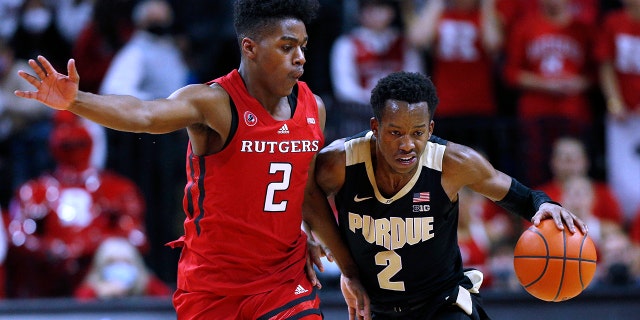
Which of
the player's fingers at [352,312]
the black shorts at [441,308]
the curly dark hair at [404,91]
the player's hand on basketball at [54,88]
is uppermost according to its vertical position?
the player's hand on basketball at [54,88]

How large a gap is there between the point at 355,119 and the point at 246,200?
385 cm

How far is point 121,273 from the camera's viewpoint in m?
7.79

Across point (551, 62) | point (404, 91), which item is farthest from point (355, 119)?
point (404, 91)

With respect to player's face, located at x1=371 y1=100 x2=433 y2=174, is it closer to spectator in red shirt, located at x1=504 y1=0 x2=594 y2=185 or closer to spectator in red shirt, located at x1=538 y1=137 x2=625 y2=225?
spectator in red shirt, located at x1=538 y1=137 x2=625 y2=225

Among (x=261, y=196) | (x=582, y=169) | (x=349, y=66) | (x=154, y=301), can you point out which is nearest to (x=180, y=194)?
(x=154, y=301)

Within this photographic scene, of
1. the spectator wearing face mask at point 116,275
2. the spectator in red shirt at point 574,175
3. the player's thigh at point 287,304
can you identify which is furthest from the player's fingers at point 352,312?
the spectator in red shirt at point 574,175

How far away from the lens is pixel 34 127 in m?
9.14

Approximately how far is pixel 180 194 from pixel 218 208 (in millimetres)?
3930

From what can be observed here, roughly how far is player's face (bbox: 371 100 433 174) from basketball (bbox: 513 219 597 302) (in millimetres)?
729

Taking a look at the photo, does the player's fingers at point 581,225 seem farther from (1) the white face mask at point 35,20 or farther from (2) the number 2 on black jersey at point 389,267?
(1) the white face mask at point 35,20

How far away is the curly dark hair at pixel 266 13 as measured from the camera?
461 centimetres

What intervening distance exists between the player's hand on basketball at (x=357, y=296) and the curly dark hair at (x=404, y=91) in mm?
932

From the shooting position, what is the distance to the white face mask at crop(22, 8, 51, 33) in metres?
9.72

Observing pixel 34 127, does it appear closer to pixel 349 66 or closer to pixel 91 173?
pixel 91 173
